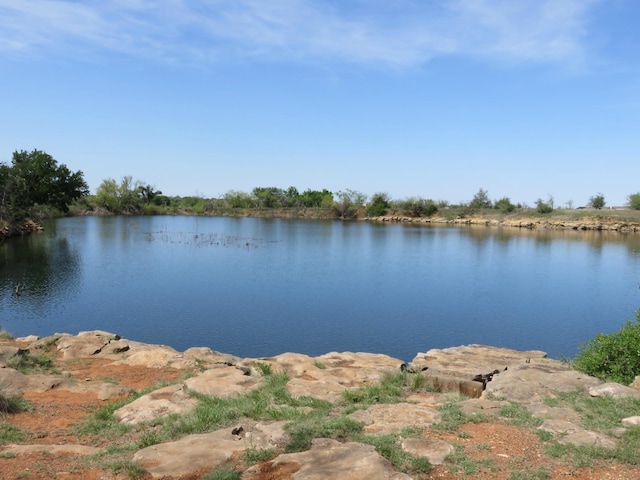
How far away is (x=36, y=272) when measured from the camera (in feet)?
112

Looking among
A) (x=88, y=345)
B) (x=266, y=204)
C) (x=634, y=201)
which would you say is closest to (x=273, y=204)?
(x=266, y=204)

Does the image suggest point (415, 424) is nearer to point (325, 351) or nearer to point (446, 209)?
point (325, 351)

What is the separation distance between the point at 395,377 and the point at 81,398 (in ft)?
24.1

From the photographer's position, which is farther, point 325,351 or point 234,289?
point 234,289

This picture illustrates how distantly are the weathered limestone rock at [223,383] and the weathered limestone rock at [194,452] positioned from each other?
2.64 meters

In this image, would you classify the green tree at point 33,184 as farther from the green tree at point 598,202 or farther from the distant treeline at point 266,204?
the green tree at point 598,202

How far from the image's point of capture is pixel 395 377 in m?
11.4

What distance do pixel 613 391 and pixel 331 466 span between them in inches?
254

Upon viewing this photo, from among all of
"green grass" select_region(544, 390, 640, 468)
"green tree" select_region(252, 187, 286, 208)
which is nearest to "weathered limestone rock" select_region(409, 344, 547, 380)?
"green grass" select_region(544, 390, 640, 468)

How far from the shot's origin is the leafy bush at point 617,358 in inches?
436

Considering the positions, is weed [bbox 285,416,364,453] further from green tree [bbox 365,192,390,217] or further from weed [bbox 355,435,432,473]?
green tree [bbox 365,192,390,217]

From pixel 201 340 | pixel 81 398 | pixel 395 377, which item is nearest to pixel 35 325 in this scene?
pixel 201 340

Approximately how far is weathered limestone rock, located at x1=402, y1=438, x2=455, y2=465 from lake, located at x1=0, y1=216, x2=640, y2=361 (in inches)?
459

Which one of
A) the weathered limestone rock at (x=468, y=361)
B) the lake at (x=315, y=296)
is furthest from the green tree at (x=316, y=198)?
the weathered limestone rock at (x=468, y=361)
